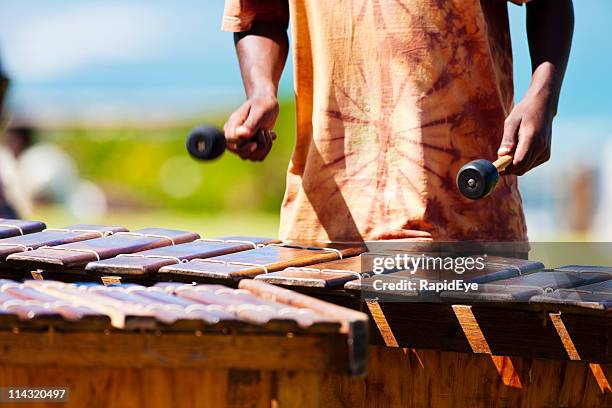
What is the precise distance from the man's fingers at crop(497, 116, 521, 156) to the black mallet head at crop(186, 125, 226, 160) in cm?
76

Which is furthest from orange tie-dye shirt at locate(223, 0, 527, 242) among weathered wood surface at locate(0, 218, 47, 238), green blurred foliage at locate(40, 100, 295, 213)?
green blurred foliage at locate(40, 100, 295, 213)

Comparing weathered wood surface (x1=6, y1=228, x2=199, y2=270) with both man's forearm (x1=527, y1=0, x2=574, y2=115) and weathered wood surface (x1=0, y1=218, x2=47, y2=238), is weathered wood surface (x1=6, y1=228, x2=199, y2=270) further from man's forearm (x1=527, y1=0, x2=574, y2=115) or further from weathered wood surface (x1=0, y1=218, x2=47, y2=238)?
man's forearm (x1=527, y1=0, x2=574, y2=115)

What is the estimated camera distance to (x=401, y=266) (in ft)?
9.77

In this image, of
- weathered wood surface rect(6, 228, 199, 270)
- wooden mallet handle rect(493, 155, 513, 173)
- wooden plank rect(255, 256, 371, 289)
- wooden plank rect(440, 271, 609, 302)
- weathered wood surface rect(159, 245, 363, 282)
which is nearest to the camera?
→ wooden plank rect(440, 271, 609, 302)

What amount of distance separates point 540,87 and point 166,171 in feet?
A: 44.8

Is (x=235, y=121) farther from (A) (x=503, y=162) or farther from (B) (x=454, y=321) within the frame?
(B) (x=454, y=321)

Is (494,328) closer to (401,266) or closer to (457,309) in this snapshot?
(457,309)

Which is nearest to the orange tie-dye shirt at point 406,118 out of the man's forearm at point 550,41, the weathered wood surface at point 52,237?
the man's forearm at point 550,41

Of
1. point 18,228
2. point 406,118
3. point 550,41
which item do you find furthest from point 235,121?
point 550,41

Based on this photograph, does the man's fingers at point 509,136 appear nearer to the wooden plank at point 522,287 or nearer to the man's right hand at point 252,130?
the wooden plank at point 522,287

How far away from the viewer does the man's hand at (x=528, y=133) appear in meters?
3.09

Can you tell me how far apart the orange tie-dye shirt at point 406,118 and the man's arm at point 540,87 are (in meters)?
0.13

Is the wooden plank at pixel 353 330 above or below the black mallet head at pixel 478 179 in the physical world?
below

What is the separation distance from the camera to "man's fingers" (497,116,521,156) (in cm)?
311
